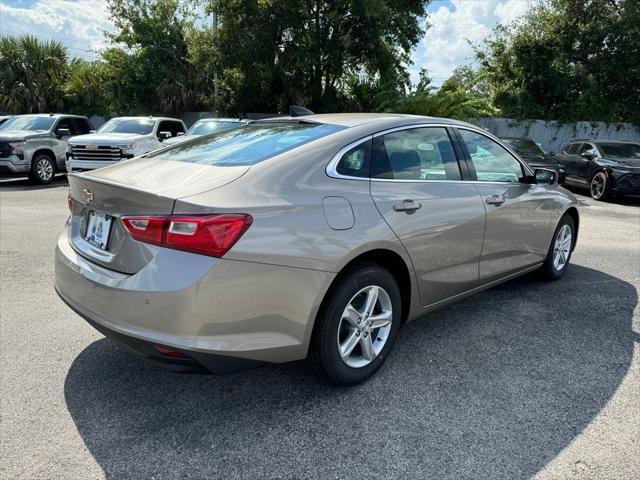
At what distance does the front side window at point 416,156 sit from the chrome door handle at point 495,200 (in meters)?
0.34

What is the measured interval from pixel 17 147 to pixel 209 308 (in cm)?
1186

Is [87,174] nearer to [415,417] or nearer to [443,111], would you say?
[415,417]

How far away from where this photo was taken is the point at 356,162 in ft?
10.1

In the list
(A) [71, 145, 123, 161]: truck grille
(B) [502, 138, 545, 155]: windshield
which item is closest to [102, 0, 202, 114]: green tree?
A: (A) [71, 145, 123, 161]: truck grille

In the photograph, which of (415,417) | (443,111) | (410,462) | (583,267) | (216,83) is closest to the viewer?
(410,462)

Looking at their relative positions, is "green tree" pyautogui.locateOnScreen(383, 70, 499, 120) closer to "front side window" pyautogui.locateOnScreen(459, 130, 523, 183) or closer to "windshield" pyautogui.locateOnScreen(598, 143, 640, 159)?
"windshield" pyautogui.locateOnScreen(598, 143, 640, 159)

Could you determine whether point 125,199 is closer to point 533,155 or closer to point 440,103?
point 533,155

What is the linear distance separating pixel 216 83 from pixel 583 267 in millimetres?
17017

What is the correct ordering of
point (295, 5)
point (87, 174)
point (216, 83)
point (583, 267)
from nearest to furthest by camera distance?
point (87, 174)
point (583, 267)
point (295, 5)
point (216, 83)

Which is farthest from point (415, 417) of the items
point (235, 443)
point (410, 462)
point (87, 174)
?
point (87, 174)

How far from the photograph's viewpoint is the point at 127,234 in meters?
2.55

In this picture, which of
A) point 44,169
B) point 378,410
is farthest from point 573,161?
point 44,169

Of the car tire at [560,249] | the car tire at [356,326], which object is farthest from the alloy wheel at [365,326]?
the car tire at [560,249]

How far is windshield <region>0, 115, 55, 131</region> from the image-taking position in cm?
1309
